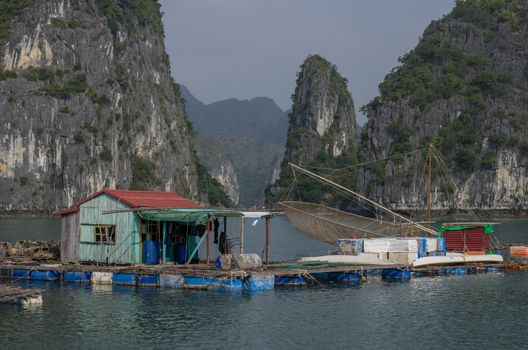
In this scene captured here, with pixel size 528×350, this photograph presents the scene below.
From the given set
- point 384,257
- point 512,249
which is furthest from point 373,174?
point 384,257

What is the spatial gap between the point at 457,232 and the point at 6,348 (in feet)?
132

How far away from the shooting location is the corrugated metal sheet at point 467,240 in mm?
61281

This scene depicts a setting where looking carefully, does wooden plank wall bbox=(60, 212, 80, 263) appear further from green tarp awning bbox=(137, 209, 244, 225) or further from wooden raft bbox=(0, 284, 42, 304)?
wooden raft bbox=(0, 284, 42, 304)

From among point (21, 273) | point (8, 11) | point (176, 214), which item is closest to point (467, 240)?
point (176, 214)

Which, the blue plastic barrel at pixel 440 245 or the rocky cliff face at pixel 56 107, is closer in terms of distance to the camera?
the blue plastic barrel at pixel 440 245

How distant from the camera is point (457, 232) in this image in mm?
61781

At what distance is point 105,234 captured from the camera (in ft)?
153

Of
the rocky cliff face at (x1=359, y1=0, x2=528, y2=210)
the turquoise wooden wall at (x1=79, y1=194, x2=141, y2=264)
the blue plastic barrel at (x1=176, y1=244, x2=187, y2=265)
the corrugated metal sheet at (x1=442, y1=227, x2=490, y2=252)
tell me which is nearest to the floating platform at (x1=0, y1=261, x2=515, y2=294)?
the turquoise wooden wall at (x1=79, y1=194, x2=141, y2=264)

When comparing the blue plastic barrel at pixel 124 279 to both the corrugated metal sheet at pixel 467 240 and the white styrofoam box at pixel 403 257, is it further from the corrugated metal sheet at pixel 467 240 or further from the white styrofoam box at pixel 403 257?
the corrugated metal sheet at pixel 467 240

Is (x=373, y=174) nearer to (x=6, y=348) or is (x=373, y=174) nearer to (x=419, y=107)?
(x=419, y=107)

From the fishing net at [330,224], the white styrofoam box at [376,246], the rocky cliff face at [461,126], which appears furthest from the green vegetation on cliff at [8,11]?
the white styrofoam box at [376,246]

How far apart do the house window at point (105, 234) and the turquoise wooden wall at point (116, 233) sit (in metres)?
0.20

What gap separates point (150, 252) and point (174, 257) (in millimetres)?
1980

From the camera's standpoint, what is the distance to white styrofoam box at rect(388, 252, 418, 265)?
5312 cm
